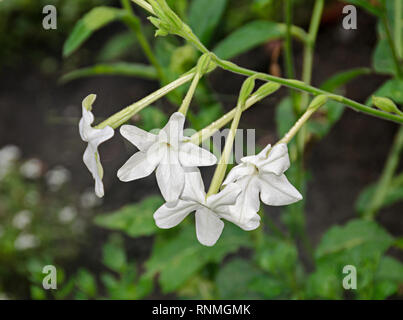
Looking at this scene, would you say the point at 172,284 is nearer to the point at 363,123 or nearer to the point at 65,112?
the point at 363,123

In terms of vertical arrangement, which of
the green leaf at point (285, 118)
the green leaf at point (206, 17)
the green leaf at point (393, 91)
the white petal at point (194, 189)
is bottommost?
the white petal at point (194, 189)

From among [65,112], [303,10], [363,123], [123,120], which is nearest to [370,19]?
[303,10]

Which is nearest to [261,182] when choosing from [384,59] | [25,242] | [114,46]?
[384,59]

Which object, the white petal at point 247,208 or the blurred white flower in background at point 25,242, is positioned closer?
the white petal at point 247,208

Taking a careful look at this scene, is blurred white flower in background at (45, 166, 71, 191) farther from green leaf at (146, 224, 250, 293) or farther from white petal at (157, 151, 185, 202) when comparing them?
white petal at (157, 151, 185, 202)

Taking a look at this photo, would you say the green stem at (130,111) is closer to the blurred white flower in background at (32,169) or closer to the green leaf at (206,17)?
the green leaf at (206,17)

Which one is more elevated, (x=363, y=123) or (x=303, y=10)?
(x=303, y=10)

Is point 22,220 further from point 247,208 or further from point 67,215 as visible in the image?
point 247,208

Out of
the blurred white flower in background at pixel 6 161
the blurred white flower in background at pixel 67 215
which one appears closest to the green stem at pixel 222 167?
the blurred white flower in background at pixel 67 215
